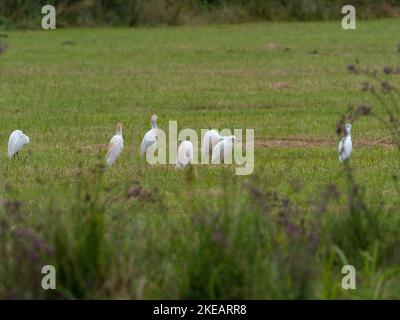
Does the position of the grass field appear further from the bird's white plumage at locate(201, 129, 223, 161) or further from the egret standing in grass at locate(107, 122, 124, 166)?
the bird's white plumage at locate(201, 129, 223, 161)

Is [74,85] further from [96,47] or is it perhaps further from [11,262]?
[11,262]

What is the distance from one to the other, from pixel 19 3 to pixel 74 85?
69.5 feet

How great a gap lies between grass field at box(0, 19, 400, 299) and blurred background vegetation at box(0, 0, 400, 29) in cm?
1100

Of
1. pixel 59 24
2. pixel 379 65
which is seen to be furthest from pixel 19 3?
pixel 379 65

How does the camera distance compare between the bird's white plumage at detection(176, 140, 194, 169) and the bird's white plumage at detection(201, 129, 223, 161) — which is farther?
the bird's white plumage at detection(201, 129, 223, 161)

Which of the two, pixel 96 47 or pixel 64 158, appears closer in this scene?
pixel 64 158

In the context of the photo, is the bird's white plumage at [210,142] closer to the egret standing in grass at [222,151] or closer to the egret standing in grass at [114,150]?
the egret standing in grass at [222,151]

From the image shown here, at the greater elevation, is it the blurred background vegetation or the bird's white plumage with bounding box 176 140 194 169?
the blurred background vegetation

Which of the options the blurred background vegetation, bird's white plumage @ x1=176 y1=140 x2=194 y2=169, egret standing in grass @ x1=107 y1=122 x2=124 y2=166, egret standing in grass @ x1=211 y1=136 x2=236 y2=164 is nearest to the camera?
bird's white plumage @ x1=176 y1=140 x2=194 y2=169

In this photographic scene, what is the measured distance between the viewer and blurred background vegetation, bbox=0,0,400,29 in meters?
45.3

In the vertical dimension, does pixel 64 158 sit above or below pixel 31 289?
above

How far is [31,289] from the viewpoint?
23.7 feet

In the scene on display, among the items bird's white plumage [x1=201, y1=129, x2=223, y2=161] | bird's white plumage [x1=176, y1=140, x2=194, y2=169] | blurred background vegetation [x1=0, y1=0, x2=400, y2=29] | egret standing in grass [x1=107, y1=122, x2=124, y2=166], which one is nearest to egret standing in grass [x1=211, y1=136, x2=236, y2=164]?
bird's white plumage [x1=201, y1=129, x2=223, y2=161]
